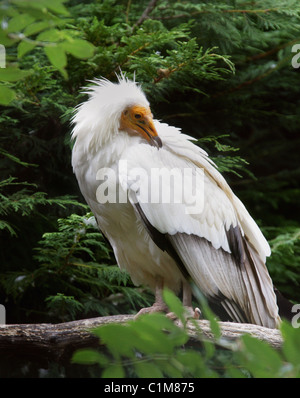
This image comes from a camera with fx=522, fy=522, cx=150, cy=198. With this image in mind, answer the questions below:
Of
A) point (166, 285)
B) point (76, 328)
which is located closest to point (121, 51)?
point (166, 285)

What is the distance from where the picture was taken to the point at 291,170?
4230mm

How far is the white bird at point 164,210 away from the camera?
2.29 meters

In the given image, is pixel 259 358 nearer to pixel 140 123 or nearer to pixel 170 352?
pixel 170 352

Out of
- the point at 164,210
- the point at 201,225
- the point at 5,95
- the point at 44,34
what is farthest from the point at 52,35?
the point at 201,225

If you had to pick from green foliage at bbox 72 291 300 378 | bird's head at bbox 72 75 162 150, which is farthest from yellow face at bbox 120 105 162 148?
green foliage at bbox 72 291 300 378

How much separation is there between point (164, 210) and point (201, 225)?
0.74 feet

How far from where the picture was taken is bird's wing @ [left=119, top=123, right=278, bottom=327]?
2.27m

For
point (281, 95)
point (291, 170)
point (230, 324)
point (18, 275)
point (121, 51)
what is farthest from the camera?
point (291, 170)

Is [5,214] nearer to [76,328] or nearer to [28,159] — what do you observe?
[28,159]

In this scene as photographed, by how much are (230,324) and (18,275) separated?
140cm

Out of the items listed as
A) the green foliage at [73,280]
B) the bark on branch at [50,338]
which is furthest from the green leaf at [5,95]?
the green foliage at [73,280]

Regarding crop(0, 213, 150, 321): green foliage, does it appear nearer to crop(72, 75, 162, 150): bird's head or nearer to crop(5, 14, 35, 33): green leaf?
crop(72, 75, 162, 150): bird's head

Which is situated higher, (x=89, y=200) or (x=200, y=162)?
(x=200, y=162)

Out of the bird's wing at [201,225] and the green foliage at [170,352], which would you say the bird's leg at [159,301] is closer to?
the bird's wing at [201,225]
